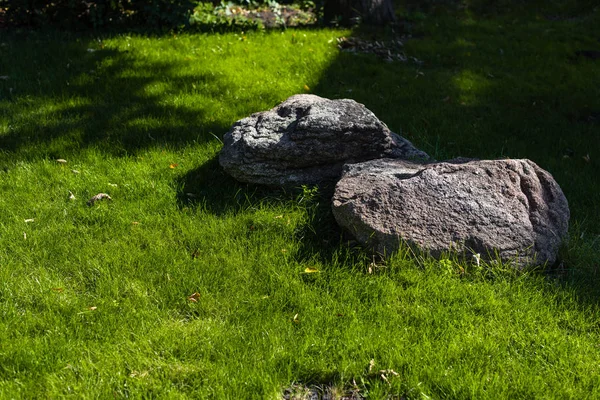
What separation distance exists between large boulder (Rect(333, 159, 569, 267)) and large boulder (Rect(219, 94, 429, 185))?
612 mm

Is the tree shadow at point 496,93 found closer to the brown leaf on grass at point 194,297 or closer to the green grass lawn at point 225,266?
the green grass lawn at point 225,266

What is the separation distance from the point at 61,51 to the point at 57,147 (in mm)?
2542

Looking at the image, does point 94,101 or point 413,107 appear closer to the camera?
point 94,101

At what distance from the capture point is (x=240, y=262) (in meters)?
4.17

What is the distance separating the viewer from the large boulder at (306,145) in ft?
15.9

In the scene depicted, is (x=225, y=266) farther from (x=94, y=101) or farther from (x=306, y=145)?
(x=94, y=101)

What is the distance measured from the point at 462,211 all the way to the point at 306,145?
54.6 inches

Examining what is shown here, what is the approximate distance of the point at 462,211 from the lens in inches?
163

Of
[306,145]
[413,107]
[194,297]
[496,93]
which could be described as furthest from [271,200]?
[496,93]

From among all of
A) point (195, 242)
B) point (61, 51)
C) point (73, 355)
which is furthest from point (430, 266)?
point (61, 51)

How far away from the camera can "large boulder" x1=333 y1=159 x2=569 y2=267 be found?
13.4ft

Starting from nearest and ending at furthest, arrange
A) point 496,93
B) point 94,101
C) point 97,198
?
point 97,198
point 94,101
point 496,93

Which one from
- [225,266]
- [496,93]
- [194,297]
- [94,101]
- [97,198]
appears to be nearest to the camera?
[194,297]

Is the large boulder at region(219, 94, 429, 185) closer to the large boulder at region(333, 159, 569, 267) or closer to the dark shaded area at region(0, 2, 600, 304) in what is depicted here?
the dark shaded area at region(0, 2, 600, 304)
